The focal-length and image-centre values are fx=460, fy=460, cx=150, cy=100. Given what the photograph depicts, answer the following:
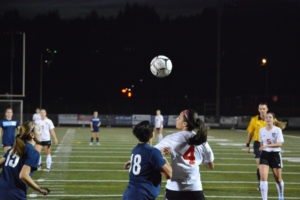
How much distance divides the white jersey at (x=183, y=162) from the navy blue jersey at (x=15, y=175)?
1392 mm

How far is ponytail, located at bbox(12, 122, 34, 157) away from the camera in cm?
452

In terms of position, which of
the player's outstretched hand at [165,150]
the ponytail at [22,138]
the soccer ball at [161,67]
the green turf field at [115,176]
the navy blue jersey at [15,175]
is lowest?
the green turf field at [115,176]

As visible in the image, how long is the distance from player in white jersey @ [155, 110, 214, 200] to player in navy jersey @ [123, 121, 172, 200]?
0.30 m

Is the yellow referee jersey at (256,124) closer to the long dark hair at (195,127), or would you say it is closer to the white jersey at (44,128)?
the long dark hair at (195,127)

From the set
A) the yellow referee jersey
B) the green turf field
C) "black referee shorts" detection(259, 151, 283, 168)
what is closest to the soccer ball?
the green turf field

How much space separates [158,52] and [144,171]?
62.0m

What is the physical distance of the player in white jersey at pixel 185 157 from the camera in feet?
16.2

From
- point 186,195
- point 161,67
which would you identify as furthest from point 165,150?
point 161,67

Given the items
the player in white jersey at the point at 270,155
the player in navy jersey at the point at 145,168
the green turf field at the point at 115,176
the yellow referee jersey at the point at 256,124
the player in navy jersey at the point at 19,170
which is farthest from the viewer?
the yellow referee jersey at the point at 256,124

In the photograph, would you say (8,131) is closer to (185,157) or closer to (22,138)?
(22,138)

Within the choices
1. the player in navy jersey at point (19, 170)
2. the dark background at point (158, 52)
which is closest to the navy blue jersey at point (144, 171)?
the player in navy jersey at point (19, 170)

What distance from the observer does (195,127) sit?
16.2ft

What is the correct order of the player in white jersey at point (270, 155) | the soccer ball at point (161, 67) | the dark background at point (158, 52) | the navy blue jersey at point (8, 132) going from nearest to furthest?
the player in white jersey at point (270, 155)
the navy blue jersey at point (8, 132)
the soccer ball at point (161, 67)
the dark background at point (158, 52)

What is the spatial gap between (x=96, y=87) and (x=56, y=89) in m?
5.67
